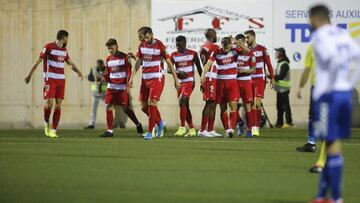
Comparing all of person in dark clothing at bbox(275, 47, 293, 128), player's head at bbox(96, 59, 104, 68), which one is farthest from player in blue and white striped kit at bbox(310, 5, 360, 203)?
player's head at bbox(96, 59, 104, 68)

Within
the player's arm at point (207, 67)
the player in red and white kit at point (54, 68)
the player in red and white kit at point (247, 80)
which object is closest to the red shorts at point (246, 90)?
the player in red and white kit at point (247, 80)

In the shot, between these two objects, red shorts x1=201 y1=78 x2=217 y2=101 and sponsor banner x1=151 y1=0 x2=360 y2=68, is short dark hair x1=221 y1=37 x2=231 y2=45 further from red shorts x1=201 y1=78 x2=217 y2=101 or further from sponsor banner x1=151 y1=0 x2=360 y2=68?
sponsor banner x1=151 y1=0 x2=360 y2=68

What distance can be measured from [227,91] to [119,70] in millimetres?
2733

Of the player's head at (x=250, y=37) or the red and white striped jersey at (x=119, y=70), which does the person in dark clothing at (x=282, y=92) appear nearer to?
the player's head at (x=250, y=37)

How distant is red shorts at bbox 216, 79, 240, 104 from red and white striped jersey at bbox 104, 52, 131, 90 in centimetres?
226

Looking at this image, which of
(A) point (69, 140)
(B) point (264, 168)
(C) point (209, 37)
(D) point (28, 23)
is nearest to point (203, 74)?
(C) point (209, 37)

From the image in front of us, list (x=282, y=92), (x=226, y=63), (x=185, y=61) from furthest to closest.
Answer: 1. (x=282, y=92)
2. (x=185, y=61)
3. (x=226, y=63)

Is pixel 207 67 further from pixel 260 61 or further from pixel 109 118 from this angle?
pixel 109 118

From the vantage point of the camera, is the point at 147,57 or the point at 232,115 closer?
the point at 147,57

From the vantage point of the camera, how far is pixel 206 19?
2912 centimetres

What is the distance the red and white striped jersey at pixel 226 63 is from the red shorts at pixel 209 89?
0.86 feet

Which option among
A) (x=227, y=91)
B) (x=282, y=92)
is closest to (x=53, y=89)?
(x=227, y=91)

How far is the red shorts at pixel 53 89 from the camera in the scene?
71.3ft

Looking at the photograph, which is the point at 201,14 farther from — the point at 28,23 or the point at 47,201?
the point at 47,201
